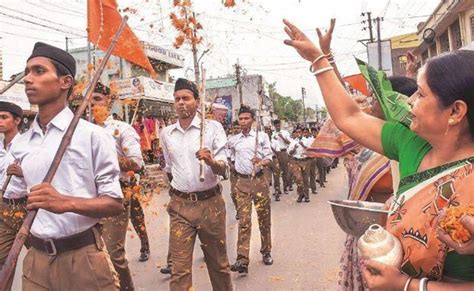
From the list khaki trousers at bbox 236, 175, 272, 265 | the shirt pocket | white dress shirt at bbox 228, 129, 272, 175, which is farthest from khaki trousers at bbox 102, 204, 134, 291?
white dress shirt at bbox 228, 129, 272, 175

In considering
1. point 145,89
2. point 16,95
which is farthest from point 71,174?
point 145,89

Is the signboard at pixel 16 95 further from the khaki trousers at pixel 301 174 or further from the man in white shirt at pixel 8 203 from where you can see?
the man in white shirt at pixel 8 203

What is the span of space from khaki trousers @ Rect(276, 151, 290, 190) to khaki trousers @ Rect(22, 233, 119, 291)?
13.0 metres

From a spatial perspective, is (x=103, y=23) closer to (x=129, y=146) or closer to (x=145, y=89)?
(x=129, y=146)

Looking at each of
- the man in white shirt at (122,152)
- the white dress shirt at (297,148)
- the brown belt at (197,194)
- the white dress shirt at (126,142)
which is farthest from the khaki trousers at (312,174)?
the brown belt at (197,194)

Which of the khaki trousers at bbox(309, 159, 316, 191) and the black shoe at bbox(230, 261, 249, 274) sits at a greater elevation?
the khaki trousers at bbox(309, 159, 316, 191)

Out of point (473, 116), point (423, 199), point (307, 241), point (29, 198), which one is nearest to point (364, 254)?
point (423, 199)

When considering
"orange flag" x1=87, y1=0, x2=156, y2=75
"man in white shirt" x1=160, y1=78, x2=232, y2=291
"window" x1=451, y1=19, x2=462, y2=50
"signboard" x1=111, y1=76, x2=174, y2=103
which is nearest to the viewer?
"orange flag" x1=87, y1=0, x2=156, y2=75

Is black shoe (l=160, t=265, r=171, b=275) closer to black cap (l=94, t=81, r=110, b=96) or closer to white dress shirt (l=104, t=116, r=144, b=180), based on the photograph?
white dress shirt (l=104, t=116, r=144, b=180)

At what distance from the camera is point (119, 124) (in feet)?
19.2

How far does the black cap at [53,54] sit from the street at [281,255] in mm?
3520

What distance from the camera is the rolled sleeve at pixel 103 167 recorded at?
287 cm

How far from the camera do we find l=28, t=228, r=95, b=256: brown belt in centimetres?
278

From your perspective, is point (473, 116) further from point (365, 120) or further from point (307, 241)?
point (307, 241)
